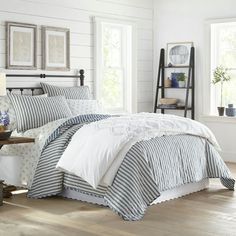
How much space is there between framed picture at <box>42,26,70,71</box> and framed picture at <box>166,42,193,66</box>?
6.07 ft

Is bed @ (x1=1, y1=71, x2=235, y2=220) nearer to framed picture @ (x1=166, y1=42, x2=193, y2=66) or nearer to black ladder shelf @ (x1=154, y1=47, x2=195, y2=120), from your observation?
black ladder shelf @ (x1=154, y1=47, x2=195, y2=120)

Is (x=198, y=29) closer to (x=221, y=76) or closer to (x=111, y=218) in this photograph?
(x=221, y=76)

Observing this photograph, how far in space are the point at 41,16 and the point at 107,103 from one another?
1.78 meters

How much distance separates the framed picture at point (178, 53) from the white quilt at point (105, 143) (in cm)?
280

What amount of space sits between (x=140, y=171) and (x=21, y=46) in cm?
270

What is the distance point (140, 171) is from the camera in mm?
4531

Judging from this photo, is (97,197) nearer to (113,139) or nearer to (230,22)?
(113,139)

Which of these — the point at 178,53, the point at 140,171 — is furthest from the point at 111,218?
the point at 178,53

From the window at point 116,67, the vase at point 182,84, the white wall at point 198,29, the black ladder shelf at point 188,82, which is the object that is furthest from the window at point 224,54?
the window at point 116,67

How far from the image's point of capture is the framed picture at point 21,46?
6.27m

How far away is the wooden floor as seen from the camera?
3.99 metres

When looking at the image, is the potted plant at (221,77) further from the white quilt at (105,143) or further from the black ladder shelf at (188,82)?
the white quilt at (105,143)

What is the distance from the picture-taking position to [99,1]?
7.41m

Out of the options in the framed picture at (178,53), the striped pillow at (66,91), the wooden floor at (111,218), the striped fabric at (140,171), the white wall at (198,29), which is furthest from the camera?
the framed picture at (178,53)
